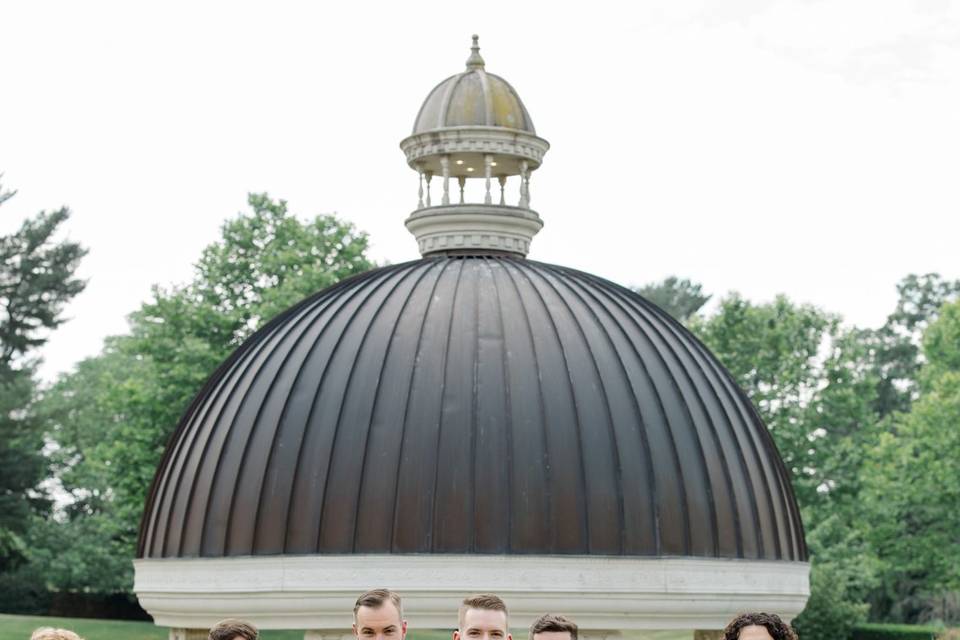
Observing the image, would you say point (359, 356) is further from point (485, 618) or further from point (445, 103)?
point (485, 618)

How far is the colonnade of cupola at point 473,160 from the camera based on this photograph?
29.5m

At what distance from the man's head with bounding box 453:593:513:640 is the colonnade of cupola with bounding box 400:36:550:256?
19.1m

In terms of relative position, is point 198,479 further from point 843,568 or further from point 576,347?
point 843,568

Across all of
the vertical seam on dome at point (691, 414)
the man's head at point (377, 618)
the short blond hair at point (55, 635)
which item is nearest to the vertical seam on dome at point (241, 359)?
the vertical seam on dome at point (691, 414)

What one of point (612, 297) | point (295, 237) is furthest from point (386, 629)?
point (295, 237)

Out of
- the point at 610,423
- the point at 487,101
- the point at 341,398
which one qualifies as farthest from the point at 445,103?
the point at 610,423

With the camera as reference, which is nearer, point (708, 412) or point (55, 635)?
point (55, 635)

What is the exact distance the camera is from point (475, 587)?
78.9ft

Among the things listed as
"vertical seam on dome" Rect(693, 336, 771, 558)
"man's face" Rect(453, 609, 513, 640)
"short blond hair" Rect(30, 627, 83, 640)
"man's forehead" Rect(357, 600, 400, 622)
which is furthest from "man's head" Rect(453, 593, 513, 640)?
"vertical seam on dome" Rect(693, 336, 771, 558)

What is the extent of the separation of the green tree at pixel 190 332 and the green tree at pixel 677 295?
152 feet

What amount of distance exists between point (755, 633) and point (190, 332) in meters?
46.1

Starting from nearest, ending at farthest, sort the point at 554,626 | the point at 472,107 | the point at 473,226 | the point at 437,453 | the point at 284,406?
the point at 554,626 < the point at 437,453 < the point at 284,406 < the point at 473,226 < the point at 472,107

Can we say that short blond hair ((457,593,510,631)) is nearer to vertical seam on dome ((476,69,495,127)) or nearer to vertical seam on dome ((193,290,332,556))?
vertical seam on dome ((193,290,332,556))

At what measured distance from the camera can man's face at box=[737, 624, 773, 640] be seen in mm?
9156
